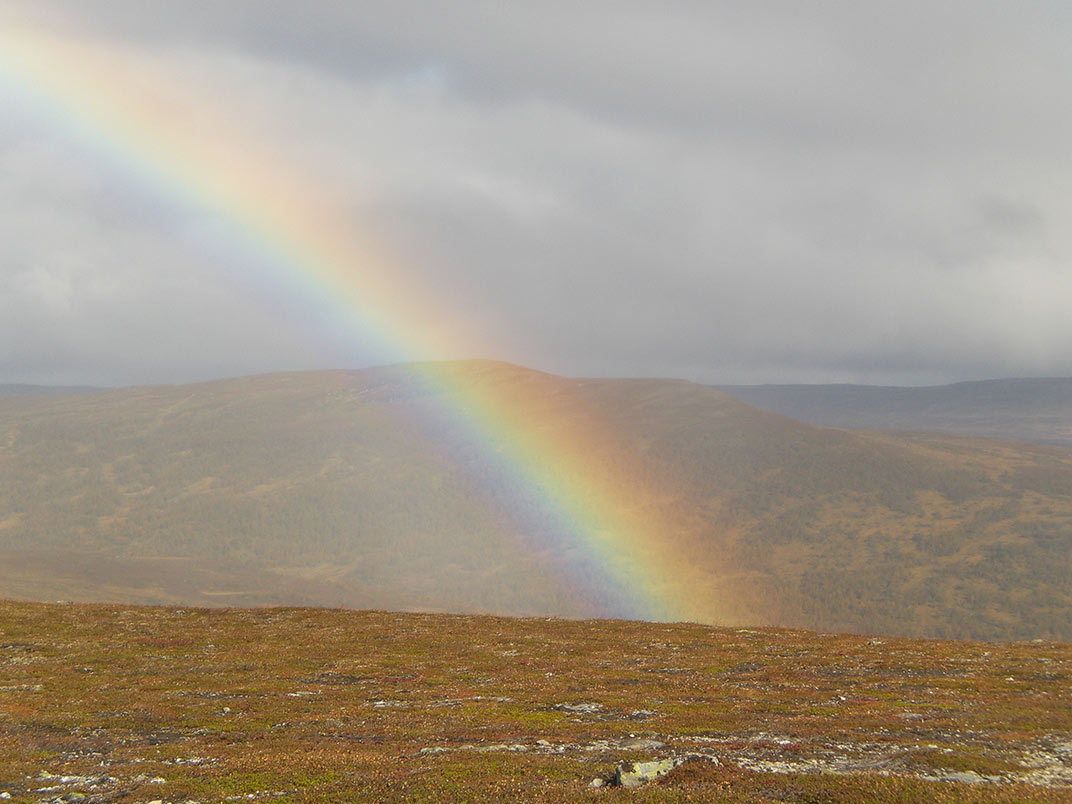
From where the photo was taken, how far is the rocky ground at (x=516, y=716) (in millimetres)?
20594

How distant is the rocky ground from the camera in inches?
811

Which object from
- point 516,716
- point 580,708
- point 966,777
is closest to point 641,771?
point 966,777

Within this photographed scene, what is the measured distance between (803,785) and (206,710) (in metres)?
28.2

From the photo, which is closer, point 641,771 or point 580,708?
point 641,771

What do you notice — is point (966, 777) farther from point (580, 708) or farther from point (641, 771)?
point (580, 708)

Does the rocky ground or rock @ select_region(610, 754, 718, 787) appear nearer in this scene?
rock @ select_region(610, 754, 718, 787)

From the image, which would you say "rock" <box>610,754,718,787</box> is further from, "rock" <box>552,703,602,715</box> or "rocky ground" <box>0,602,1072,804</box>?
"rock" <box>552,703,602,715</box>

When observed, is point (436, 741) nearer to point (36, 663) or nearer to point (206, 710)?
point (206, 710)

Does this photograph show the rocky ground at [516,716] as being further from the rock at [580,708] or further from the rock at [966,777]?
the rock at [580,708]

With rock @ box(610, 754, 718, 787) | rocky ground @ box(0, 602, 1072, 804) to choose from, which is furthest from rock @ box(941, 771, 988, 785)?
rock @ box(610, 754, 718, 787)

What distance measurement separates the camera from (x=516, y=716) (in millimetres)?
33250

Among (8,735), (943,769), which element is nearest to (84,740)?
(8,735)

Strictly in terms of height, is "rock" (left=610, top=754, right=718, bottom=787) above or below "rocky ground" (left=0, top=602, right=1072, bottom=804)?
above

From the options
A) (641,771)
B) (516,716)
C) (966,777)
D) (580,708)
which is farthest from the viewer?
(580,708)
